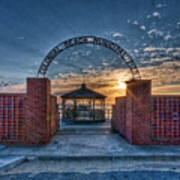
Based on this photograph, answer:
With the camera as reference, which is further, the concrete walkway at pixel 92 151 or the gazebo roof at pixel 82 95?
→ the gazebo roof at pixel 82 95

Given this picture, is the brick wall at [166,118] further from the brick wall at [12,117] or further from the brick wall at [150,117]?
the brick wall at [12,117]

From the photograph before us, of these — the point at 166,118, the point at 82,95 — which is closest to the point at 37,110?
the point at 166,118

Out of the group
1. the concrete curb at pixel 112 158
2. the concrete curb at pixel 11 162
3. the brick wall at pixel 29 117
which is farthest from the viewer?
the brick wall at pixel 29 117

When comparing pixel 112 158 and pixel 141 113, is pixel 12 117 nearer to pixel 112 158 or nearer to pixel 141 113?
pixel 112 158

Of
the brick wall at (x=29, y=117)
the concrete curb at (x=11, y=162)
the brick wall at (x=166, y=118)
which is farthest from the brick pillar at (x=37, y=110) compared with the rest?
the brick wall at (x=166, y=118)

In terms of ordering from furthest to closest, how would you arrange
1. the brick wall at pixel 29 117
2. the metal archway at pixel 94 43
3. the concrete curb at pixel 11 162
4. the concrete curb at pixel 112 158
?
the metal archway at pixel 94 43 < the brick wall at pixel 29 117 < the concrete curb at pixel 112 158 < the concrete curb at pixel 11 162

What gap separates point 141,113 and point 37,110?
14.3 ft

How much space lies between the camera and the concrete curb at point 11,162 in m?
3.42

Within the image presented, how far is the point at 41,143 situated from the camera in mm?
4957

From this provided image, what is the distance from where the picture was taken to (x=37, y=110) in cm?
503

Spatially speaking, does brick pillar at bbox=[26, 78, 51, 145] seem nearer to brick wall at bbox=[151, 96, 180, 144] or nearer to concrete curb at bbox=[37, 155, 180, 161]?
concrete curb at bbox=[37, 155, 180, 161]

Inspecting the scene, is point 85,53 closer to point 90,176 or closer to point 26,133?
point 26,133

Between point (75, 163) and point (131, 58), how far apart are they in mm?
7543

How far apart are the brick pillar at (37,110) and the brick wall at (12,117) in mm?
303
